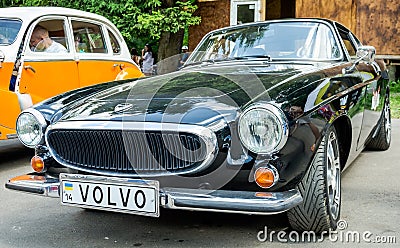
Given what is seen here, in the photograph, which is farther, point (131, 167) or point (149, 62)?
point (149, 62)

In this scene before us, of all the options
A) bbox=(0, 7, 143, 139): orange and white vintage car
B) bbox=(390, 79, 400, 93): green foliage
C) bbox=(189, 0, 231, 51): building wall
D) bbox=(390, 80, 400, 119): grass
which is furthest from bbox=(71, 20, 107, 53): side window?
bbox=(189, 0, 231, 51): building wall

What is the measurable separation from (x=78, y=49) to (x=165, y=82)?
3241 millimetres

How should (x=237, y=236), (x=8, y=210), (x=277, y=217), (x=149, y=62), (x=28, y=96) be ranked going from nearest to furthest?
(x=237, y=236) < (x=277, y=217) < (x=8, y=210) < (x=28, y=96) < (x=149, y=62)

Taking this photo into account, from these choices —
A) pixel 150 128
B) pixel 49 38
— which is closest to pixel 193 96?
pixel 150 128

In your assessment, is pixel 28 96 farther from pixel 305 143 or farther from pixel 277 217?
pixel 305 143

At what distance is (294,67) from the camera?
3740 millimetres

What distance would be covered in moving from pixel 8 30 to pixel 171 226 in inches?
143

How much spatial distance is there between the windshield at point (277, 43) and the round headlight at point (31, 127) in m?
1.71

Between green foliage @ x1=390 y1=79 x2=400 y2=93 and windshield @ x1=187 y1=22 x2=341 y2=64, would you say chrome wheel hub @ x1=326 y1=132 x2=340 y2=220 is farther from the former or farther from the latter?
green foliage @ x1=390 y1=79 x2=400 y2=93

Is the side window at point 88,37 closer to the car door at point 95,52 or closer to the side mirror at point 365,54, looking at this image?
the car door at point 95,52

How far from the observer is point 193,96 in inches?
123

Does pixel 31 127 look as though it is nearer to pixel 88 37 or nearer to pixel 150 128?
pixel 150 128

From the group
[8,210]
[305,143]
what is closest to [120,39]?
[8,210]

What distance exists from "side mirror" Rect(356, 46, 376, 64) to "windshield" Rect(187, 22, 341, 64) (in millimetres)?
403
